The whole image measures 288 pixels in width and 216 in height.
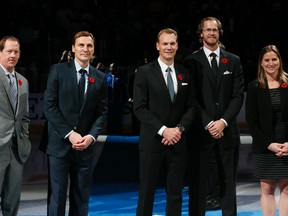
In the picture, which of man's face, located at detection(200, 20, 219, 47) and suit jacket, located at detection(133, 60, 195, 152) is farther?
man's face, located at detection(200, 20, 219, 47)

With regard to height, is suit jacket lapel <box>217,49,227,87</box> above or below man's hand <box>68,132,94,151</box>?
above

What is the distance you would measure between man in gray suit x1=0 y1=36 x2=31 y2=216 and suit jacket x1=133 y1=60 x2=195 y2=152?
3.52 ft

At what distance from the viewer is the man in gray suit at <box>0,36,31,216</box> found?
5.24 m

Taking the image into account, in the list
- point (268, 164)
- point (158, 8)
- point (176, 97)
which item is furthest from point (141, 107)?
point (158, 8)

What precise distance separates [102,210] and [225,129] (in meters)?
2.13

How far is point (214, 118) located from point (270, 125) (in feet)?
1.77

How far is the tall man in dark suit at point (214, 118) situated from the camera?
5.55m

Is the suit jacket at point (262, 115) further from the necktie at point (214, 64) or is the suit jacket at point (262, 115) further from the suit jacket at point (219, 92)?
the necktie at point (214, 64)

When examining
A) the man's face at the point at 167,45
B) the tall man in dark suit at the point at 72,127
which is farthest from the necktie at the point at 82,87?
the man's face at the point at 167,45

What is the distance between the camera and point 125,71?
13.4 metres

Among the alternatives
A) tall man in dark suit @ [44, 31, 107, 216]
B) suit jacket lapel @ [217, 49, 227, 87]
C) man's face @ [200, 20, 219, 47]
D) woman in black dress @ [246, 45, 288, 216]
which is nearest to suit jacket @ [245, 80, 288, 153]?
woman in black dress @ [246, 45, 288, 216]

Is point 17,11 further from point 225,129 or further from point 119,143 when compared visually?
point 225,129

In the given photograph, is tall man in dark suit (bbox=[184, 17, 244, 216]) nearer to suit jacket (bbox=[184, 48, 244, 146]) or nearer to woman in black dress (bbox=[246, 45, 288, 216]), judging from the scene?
suit jacket (bbox=[184, 48, 244, 146])

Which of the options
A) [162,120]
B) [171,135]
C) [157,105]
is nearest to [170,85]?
[157,105]
